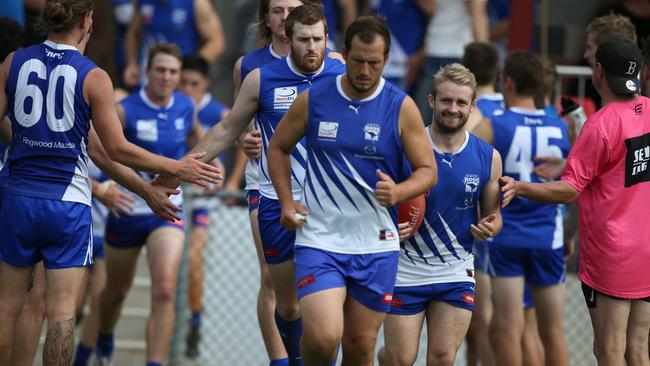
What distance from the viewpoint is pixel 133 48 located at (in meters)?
12.1

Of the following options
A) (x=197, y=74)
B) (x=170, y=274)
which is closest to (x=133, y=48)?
(x=197, y=74)

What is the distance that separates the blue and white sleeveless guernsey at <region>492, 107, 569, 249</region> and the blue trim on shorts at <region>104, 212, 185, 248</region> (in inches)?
111

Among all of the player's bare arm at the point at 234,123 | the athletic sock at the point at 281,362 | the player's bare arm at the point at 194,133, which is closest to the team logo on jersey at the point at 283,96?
the player's bare arm at the point at 234,123

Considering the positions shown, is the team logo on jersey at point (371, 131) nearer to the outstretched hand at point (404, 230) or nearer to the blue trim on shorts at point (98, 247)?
the outstretched hand at point (404, 230)

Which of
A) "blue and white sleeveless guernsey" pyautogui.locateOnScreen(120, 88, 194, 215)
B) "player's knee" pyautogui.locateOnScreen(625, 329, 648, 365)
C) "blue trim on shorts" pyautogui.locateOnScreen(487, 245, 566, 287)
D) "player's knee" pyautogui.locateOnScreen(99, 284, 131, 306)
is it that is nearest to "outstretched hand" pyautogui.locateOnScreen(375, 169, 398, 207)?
"player's knee" pyautogui.locateOnScreen(625, 329, 648, 365)

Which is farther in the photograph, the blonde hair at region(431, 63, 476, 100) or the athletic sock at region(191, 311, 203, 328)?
the athletic sock at region(191, 311, 203, 328)

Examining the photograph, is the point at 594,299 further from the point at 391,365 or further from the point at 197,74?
the point at 197,74

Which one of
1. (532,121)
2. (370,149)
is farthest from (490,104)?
(370,149)

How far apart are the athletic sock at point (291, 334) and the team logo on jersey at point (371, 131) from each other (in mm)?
1786

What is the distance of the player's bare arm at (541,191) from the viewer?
7.07 metres

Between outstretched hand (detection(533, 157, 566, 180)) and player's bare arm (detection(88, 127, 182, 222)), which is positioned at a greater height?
player's bare arm (detection(88, 127, 182, 222))

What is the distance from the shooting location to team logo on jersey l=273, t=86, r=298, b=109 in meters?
7.29

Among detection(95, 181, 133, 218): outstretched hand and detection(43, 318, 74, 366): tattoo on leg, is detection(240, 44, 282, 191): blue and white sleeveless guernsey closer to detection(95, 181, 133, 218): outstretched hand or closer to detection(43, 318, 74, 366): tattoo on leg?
detection(95, 181, 133, 218): outstretched hand

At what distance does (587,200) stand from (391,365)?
1622 mm
